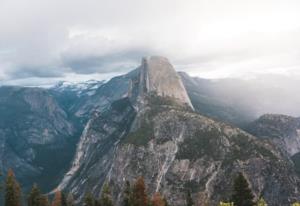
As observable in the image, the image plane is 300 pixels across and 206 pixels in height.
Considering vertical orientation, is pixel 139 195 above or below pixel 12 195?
below

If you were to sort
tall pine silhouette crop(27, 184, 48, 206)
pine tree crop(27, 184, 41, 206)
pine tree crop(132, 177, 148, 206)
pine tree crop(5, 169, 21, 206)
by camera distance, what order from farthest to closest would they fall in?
1. pine tree crop(27, 184, 41, 206)
2. tall pine silhouette crop(27, 184, 48, 206)
3. pine tree crop(132, 177, 148, 206)
4. pine tree crop(5, 169, 21, 206)

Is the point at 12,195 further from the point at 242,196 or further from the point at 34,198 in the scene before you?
the point at 242,196

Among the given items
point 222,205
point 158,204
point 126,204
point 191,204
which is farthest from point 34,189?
point 222,205

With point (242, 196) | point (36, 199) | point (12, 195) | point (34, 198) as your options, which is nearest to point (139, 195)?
point (36, 199)

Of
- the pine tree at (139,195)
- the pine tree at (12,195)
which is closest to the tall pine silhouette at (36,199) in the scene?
the pine tree at (12,195)

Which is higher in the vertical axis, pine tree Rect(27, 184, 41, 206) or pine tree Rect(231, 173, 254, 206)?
pine tree Rect(231, 173, 254, 206)

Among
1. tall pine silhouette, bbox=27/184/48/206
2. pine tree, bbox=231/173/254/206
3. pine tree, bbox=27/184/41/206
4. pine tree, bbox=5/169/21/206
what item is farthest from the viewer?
pine tree, bbox=27/184/41/206

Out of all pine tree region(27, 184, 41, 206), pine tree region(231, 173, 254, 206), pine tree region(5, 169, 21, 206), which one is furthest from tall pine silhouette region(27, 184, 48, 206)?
pine tree region(231, 173, 254, 206)

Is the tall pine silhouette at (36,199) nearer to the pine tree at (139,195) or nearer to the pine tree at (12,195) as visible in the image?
the pine tree at (12,195)

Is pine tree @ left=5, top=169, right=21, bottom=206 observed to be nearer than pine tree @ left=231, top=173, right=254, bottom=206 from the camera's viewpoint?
No

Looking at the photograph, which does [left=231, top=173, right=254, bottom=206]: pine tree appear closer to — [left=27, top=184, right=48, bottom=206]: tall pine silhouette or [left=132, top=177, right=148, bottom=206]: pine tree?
[left=132, top=177, right=148, bottom=206]: pine tree

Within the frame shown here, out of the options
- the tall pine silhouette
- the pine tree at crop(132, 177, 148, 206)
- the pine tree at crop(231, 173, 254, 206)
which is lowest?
the tall pine silhouette
